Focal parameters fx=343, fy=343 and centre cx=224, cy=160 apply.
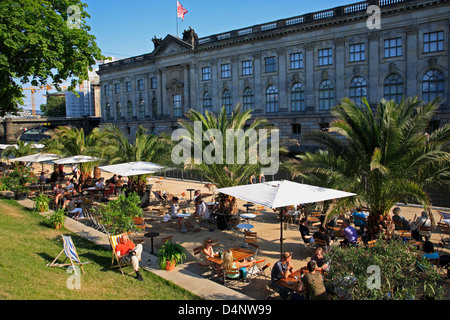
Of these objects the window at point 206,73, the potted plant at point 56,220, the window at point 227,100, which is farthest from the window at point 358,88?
the potted plant at point 56,220

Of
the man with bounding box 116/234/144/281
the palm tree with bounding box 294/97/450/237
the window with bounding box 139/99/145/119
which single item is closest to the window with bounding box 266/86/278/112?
the window with bounding box 139/99/145/119

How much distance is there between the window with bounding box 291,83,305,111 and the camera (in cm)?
4416

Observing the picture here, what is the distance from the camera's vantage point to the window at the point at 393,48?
37.1m

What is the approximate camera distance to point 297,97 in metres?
44.6

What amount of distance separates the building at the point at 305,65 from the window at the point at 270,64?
0.44 feet

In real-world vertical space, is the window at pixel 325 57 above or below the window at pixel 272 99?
above

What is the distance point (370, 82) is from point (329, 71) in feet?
16.8

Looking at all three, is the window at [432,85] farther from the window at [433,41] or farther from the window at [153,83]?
the window at [153,83]

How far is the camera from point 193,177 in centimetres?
2745

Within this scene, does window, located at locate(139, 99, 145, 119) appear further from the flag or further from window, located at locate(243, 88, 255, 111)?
window, located at locate(243, 88, 255, 111)

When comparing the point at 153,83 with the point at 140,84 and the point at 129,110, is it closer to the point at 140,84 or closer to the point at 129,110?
the point at 140,84

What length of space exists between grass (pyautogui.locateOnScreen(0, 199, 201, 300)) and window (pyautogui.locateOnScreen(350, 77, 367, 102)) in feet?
120
